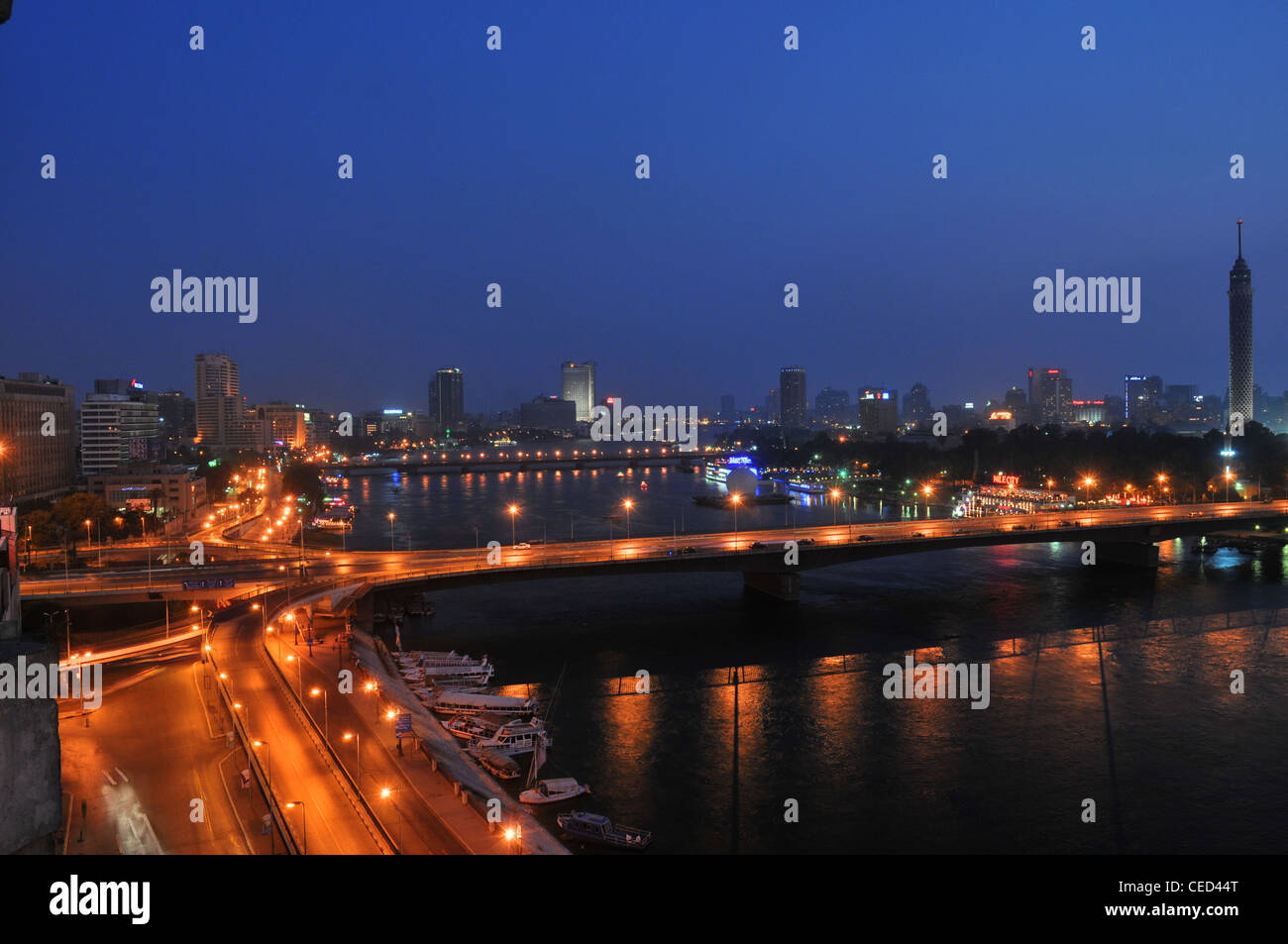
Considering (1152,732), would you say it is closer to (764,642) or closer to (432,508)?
(764,642)

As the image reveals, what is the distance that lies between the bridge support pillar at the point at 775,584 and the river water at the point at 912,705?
39 centimetres

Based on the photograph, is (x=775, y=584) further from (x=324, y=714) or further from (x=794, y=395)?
(x=794, y=395)

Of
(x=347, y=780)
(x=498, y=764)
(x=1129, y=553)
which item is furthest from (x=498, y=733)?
(x=1129, y=553)

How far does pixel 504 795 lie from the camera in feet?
28.6

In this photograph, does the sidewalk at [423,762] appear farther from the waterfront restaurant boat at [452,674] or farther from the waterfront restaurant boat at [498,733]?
the waterfront restaurant boat at [452,674]

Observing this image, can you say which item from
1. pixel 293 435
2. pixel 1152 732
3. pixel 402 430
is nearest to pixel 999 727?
pixel 1152 732

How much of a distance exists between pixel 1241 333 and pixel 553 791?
3186 inches

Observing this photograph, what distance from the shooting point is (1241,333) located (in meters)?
72.8

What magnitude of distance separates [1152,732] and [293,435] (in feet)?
302

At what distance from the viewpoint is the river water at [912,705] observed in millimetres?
8195

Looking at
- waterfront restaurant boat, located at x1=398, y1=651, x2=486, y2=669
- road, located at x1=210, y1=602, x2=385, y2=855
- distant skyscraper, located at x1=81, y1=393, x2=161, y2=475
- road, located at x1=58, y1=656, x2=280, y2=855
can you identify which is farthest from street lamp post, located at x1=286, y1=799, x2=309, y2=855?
distant skyscraper, located at x1=81, y1=393, x2=161, y2=475

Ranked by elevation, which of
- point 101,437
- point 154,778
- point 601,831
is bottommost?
point 601,831

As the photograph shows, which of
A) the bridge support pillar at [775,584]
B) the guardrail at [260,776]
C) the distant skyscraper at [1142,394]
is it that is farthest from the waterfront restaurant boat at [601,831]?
the distant skyscraper at [1142,394]
